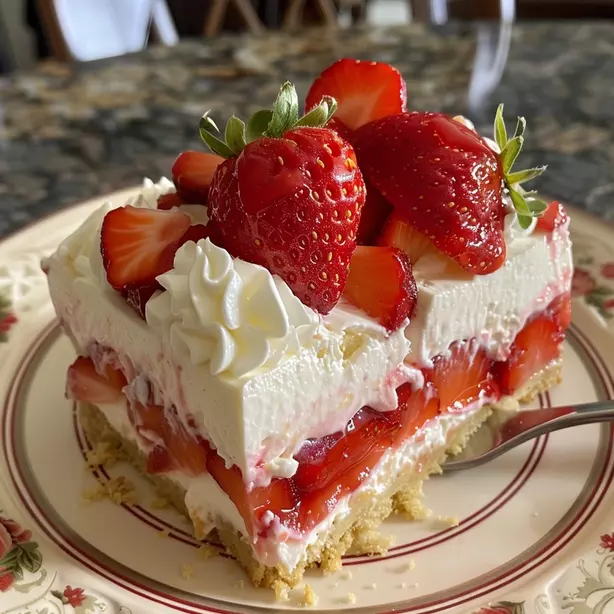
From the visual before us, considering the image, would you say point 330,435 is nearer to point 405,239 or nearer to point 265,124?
point 405,239

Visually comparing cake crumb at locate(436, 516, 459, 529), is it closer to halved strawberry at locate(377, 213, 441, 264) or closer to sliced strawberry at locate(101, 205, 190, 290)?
halved strawberry at locate(377, 213, 441, 264)

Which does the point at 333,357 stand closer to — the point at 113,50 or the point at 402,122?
the point at 402,122

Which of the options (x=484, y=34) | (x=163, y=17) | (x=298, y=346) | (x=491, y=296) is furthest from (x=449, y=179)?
(x=163, y=17)

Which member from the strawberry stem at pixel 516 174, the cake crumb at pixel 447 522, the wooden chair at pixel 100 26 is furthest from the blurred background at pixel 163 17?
the cake crumb at pixel 447 522

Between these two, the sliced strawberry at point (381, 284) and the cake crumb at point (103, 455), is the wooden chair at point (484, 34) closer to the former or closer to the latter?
the sliced strawberry at point (381, 284)

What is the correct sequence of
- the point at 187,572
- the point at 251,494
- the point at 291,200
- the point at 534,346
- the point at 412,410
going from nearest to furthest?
the point at 291,200, the point at 251,494, the point at 187,572, the point at 412,410, the point at 534,346

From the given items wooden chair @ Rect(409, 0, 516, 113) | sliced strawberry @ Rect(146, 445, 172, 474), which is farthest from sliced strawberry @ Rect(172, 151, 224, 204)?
wooden chair @ Rect(409, 0, 516, 113)

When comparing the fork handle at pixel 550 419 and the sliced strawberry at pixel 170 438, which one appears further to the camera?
the fork handle at pixel 550 419
